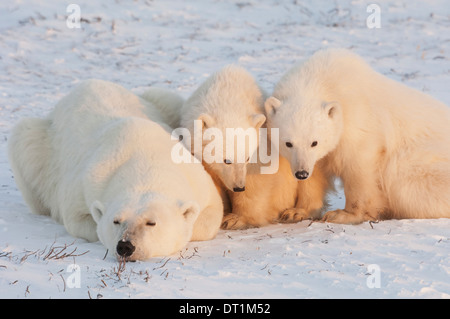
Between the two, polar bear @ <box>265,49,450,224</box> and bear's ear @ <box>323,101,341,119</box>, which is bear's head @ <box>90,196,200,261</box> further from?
bear's ear @ <box>323,101,341,119</box>

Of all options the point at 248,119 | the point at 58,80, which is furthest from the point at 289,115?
the point at 58,80

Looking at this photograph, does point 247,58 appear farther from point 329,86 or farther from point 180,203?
point 180,203

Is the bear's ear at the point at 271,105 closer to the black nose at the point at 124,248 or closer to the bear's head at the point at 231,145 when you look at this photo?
the bear's head at the point at 231,145

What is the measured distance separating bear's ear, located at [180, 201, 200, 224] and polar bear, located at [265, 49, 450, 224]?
1078mm

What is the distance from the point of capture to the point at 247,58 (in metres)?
12.5

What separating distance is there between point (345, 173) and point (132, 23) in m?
9.51

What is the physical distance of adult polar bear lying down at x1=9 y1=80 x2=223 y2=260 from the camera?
449 centimetres

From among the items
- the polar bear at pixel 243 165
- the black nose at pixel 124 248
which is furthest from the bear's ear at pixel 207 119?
the black nose at pixel 124 248

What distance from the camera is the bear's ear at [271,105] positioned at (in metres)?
5.64

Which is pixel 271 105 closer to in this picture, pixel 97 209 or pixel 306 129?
pixel 306 129

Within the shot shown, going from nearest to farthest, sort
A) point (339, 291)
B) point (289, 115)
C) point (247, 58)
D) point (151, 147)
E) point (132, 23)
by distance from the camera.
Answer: point (339, 291)
point (151, 147)
point (289, 115)
point (247, 58)
point (132, 23)

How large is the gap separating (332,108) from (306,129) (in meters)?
0.29

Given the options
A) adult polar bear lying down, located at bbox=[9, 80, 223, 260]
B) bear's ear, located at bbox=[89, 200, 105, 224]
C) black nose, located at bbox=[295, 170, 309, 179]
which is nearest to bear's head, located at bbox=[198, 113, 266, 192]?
adult polar bear lying down, located at bbox=[9, 80, 223, 260]

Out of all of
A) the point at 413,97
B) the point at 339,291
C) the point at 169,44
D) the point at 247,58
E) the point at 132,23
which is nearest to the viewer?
the point at 339,291
